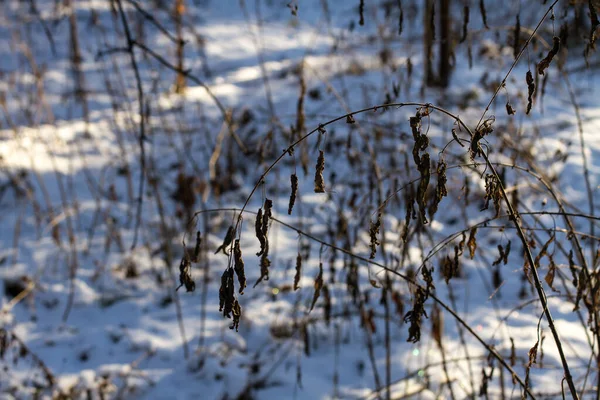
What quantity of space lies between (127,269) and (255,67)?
11.7 ft

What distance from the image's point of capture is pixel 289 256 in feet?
9.93

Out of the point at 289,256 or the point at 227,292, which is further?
the point at 289,256

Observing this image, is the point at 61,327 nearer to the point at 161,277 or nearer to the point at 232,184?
the point at 161,277

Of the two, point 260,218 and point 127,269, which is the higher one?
point 260,218

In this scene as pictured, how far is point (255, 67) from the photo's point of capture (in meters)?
6.00

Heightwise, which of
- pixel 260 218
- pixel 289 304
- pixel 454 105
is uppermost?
pixel 454 105

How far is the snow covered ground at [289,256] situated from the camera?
72.0 inches

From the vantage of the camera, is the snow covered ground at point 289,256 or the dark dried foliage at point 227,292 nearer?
the dark dried foliage at point 227,292

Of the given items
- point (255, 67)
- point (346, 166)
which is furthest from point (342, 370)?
point (255, 67)

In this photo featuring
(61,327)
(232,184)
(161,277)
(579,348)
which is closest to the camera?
(579,348)

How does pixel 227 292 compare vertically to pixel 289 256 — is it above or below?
above

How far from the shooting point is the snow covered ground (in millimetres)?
1829

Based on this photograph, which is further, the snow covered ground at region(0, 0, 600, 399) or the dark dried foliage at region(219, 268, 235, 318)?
the snow covered ground at region(0, 0, 600, 399)

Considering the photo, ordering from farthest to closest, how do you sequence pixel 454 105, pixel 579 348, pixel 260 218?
1. pixel 454 105
2. pixel 579 348
3. pixel 260 218
